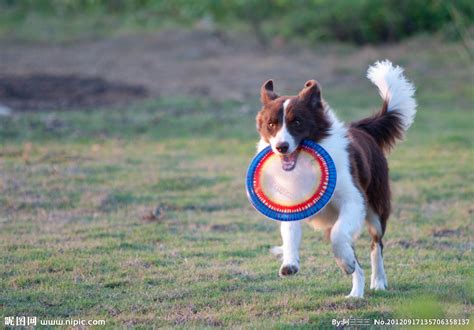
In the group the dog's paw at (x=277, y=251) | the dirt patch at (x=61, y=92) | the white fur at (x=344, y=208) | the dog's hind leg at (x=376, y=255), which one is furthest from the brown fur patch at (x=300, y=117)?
the dirt patch at (x=61, y=92)

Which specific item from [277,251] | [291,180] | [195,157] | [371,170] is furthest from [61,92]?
[291,180]

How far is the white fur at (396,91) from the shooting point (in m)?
8.63

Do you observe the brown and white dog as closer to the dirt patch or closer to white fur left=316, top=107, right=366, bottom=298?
white fur left=316, top=107, right=366, bottom=298

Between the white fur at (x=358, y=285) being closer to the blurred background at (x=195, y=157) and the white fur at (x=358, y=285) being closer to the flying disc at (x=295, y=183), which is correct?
the blurred background at (x=195, y=157)

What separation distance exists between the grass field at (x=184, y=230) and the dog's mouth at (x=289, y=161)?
1.06 m

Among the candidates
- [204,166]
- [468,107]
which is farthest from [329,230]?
[468,107]

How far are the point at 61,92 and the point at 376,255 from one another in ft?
48.6

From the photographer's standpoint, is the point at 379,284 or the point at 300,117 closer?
the point at 300,117

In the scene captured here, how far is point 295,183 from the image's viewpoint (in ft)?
24.3

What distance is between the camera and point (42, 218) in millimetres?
10805

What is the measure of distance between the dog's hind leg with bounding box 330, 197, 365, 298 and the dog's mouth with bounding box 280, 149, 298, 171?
20.7 inches

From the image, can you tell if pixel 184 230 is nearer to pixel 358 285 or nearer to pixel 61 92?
pixel 358 285

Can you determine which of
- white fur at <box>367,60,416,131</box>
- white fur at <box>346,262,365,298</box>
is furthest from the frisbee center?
white fur at <box>367,60,416,131</box>

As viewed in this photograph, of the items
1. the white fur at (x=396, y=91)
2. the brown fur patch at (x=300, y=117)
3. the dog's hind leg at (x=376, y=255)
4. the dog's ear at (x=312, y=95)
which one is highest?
the white fur at (x=396, y=91)
